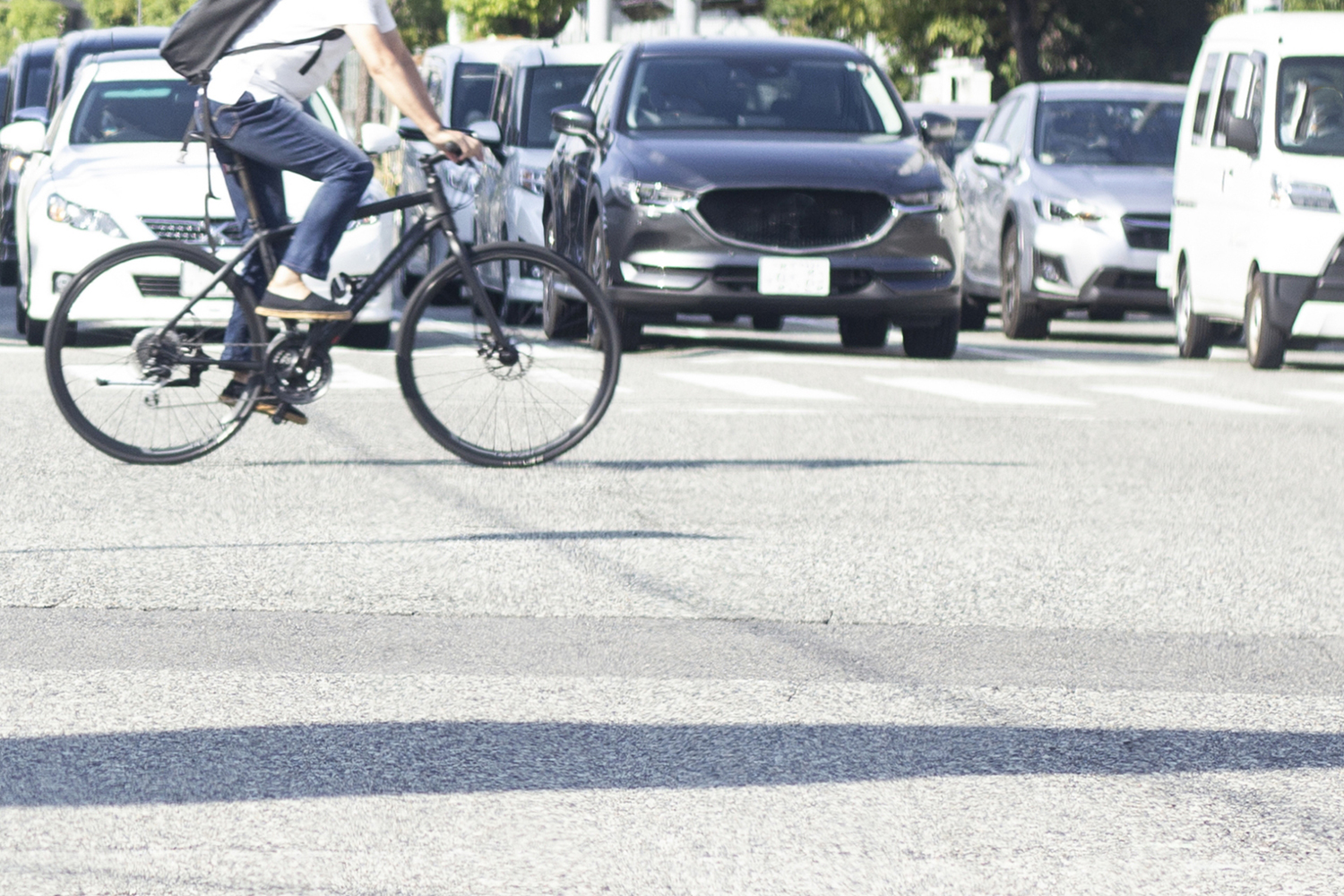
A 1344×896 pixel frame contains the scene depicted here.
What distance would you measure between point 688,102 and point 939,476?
6.41 metres

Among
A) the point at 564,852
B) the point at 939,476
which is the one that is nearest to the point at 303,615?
the point at 564,852

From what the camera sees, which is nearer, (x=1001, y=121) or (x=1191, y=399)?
(x=1191, y=399)

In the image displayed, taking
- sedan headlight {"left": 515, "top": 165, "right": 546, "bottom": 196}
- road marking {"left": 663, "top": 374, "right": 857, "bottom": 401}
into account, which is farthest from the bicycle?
sedan headlight {"left": 515, "top": 165, "right": 546, "bottom": 196}

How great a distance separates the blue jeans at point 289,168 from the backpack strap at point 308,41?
0.43ft

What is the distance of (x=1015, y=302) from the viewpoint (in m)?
17.1

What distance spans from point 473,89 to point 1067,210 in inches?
257

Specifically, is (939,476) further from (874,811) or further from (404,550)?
(874,811)

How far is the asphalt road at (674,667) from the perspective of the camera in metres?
3.86

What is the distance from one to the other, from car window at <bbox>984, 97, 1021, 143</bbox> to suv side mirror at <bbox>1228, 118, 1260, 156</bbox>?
3882 mm

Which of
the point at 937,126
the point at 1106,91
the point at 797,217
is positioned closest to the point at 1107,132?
the point at 1106,91

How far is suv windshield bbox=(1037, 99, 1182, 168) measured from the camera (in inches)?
687

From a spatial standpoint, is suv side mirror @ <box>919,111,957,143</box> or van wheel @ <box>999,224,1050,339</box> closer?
suv side mirror @ <box>919,111,957,143</box>

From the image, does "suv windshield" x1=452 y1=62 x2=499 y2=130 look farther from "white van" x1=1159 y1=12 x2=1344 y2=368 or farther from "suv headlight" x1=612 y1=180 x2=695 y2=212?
"suv headlight" x1=612 y1=180 x2=695 y2=212

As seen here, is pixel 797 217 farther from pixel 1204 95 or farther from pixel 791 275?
pixel 1204 95
